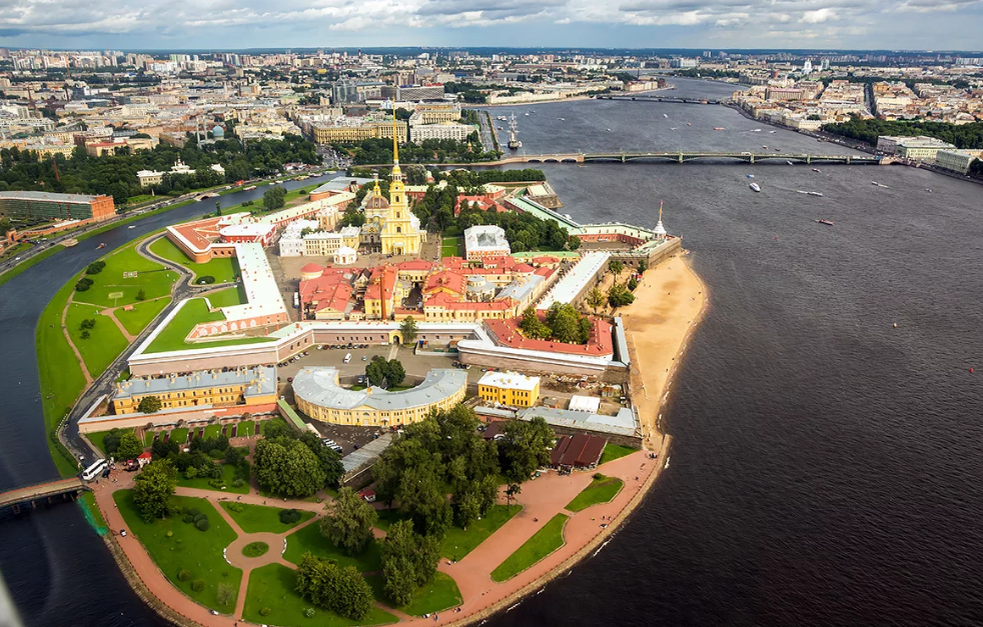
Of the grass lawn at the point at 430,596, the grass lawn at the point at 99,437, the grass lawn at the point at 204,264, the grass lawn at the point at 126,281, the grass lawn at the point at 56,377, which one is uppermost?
the grass lawn at the point at 204,264

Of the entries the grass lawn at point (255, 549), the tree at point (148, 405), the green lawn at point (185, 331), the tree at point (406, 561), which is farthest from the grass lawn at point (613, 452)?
the tree at point (148, 405)

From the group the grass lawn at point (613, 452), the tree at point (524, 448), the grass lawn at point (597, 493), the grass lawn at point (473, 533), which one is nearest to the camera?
the grass lawn at point (473, 533)

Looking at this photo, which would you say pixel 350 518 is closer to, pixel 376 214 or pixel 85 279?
pixel 85 279

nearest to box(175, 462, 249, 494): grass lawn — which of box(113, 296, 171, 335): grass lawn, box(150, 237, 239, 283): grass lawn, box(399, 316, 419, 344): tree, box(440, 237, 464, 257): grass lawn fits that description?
box(399, 316, 419, 344): tree

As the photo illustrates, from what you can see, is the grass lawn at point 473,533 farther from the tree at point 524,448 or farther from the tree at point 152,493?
the tree at point 152,493

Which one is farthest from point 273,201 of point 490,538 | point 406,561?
point 406,561

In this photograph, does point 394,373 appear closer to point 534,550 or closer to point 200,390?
point 200,390
